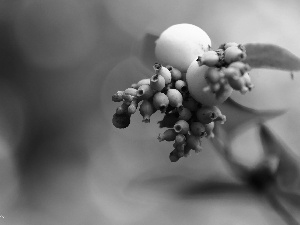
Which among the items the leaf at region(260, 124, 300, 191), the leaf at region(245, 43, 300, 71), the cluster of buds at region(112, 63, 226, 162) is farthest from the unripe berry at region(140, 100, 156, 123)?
the leaf at region(260, 124, 300, 191)

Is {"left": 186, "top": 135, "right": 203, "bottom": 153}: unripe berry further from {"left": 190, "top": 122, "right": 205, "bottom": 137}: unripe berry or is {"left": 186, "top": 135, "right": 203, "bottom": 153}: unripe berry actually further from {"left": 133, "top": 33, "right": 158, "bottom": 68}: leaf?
{"left": 133, "top": 33, "right": 158, "bottom": 68}: leaf

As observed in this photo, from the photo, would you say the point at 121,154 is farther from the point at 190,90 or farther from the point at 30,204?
the point at 190,90

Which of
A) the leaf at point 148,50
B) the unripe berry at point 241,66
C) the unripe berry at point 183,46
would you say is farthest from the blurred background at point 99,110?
the unripe berry at point 241,66

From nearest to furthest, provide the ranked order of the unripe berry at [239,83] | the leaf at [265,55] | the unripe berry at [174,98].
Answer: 1. the unripe berry at [239,83]
2. the unripe berry at [174,98]
3. the leaf at [265,55]

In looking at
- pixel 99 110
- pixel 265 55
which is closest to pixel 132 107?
pixel 265 55

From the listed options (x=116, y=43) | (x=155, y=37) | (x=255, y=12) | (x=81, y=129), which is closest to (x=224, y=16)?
(x=255, y=12)

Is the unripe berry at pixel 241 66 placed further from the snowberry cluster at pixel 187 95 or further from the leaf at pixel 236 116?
the leaf at pixel 236 116

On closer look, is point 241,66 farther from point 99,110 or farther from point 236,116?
point 99,110
